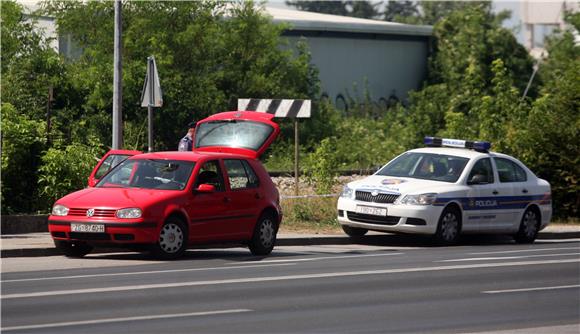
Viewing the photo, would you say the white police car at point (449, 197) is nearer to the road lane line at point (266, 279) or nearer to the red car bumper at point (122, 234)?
the road lane line at point (266, 279)

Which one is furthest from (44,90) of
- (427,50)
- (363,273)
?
(427,50)

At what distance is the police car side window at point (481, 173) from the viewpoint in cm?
2228

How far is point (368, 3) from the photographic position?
124312 millimetres

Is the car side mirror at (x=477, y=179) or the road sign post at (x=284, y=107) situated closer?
the car side mirror at (x=477, y=179)

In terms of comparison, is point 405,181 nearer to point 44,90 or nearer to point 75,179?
point 75,179

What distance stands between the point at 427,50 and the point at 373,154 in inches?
902

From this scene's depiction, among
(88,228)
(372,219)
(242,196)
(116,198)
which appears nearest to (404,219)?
(372,219)

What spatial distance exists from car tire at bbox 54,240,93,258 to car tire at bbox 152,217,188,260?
40.4 inches

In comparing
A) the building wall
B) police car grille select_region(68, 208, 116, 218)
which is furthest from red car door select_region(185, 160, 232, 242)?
the building wall

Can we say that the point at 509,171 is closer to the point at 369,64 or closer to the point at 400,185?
the point at 400,185

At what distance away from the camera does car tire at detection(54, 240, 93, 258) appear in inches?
680

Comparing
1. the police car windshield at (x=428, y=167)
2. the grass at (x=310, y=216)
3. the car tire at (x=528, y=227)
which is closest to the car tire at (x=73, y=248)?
the grass at (x=310, y=216)

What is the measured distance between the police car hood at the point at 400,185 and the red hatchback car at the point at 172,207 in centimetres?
300

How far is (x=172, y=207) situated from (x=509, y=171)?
8.40m
